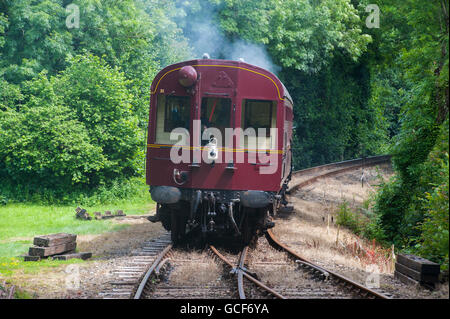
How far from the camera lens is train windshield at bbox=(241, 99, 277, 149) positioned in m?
8.84

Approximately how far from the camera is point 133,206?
15.6 m

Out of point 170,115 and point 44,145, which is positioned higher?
point 170,115

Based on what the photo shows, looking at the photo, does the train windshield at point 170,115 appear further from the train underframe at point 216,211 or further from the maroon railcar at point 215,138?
the train underframe at point 216,211

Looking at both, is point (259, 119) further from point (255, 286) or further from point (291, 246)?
point (255, 286)

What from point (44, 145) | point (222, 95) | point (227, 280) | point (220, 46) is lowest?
point (227, 280)

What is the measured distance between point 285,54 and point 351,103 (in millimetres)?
7599

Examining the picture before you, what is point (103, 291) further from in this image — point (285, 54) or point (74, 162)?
point (285, 54)

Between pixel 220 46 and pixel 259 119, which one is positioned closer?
pixel 259 119

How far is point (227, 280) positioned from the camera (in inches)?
284

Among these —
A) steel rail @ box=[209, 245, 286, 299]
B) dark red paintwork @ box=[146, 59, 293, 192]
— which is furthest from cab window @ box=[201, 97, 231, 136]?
steel rail @ box=[209, 245, 286, 299]

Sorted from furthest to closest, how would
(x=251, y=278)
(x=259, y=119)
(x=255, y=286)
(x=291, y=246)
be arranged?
(x=291, y=246), (x=259, y=119), (x=251, y=278), (x=255, y=286)

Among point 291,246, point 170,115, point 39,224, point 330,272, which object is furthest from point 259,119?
point 39,224

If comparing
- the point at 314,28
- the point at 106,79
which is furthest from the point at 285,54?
the point at 106,79

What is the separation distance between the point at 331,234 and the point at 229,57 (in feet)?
38.4
